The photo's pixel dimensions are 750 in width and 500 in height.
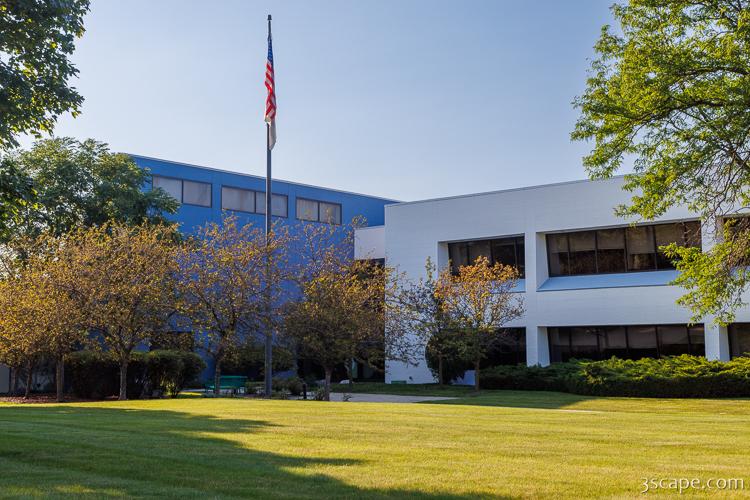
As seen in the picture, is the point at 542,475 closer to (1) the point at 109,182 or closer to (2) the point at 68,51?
(2) the point at 68,51

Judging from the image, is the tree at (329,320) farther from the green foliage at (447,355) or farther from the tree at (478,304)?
the tree at (478,304)

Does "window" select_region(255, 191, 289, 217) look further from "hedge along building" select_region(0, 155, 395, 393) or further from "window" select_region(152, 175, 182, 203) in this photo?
"window" select_region(152, 175, 182, 203)

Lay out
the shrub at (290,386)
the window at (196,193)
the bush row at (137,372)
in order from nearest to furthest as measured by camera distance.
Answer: the bush row at (137,372) → the shrub at (290,386) → the window at (196,193)

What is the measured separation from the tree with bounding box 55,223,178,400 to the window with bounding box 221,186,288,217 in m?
19.3

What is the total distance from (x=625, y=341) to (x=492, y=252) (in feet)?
25.6

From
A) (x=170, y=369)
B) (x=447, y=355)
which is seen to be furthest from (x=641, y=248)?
(x=170, y=369)

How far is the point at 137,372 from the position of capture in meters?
30.6

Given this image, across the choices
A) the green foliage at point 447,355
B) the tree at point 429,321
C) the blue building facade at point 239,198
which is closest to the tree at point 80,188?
the blue building facade at point 239,198

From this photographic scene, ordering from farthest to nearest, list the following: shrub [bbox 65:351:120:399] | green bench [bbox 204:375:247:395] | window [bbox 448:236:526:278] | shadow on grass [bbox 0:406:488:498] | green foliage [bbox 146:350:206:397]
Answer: window [bbox 448:236:526:278], green bench [bbox 204:375:247:395], shrub [bbox 65:351:120:399], green foliage [bbox 146:350:206:397], shadow on grass [bbox 0:406:488:498]

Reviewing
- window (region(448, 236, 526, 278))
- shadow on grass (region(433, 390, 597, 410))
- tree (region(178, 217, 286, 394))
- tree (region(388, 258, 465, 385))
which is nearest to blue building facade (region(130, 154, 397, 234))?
window (region(448, 236, 526, 278))

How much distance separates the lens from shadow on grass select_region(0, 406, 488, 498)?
8328mm

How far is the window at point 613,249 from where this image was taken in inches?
1435

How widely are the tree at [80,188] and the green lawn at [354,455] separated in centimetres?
2219

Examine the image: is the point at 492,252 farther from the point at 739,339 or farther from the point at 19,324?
the point at 19,324
